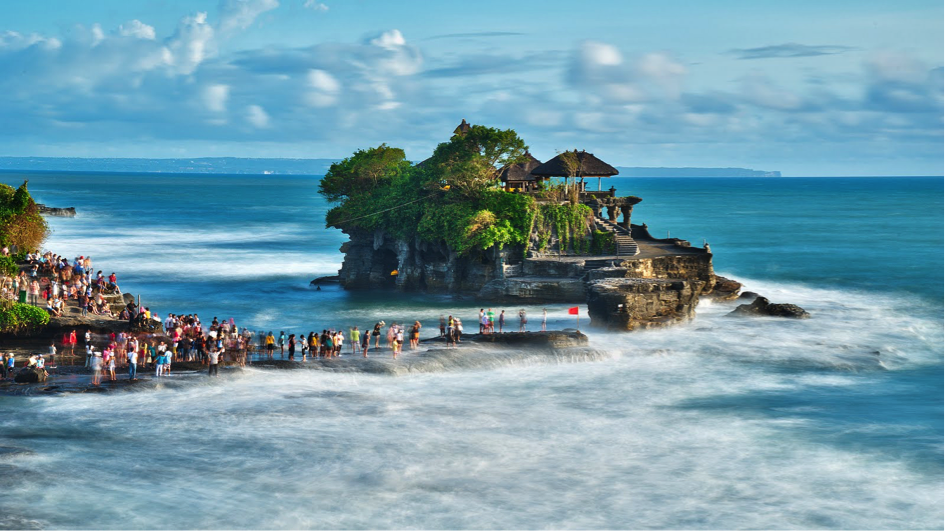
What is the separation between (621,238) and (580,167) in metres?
5.48

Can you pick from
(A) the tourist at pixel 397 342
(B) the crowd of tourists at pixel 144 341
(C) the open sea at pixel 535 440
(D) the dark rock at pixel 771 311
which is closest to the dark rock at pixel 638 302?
(C) the open sea at pixel 535 440

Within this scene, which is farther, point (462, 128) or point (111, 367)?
point (462, 128)

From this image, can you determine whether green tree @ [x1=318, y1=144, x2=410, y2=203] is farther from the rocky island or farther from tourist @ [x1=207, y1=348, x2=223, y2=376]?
tourist @ [x1=207, y1=348, x2=223, y2=376]

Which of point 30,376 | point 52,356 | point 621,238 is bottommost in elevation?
point 30,376

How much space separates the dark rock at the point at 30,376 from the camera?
3092 cm

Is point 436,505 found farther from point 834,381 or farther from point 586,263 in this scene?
point 586,263

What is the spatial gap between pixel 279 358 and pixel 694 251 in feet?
92.0

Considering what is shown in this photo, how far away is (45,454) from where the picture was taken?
25453 mm

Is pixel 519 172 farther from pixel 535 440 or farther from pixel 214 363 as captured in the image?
pixel 535 440

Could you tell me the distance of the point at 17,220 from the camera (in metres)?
45.9

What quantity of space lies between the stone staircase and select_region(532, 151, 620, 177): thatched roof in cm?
294

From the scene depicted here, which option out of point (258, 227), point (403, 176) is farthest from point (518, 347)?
point (258, 227)

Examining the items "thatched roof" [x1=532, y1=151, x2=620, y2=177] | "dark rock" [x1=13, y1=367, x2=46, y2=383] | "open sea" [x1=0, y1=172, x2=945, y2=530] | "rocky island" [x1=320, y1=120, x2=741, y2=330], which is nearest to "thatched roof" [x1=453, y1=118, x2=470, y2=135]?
"rocky island" [x1=320, y1=120, x2=741, y2=330]

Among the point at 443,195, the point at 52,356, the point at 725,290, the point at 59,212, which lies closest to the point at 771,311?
the point at 725,290
